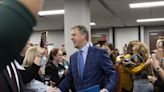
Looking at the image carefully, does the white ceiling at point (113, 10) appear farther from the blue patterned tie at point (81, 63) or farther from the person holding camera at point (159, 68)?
the blue patterned tie at point (81, 63)

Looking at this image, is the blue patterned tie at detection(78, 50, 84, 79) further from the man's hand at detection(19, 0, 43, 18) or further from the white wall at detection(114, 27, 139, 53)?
the white wall at detection(114, 27, 139, 53)

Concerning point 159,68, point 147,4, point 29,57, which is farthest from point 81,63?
point 147,4

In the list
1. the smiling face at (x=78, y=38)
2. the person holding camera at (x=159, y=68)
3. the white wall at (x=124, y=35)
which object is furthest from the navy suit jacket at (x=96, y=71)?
the white wall at (x=124, y=35)

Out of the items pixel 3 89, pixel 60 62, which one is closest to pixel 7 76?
pixel 3 89

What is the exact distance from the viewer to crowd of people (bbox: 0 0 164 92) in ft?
1.48

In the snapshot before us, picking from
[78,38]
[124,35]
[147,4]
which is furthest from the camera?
[124,35]

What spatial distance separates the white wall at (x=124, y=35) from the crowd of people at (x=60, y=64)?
8.69m

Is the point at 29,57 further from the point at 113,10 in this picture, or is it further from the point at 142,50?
the point at 113,10

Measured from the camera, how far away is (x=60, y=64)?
5.16 meters

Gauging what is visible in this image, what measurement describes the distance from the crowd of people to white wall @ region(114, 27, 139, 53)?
8.69 m

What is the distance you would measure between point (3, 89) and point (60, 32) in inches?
557

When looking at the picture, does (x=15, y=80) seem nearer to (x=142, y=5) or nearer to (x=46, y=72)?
(x=46, y=72)

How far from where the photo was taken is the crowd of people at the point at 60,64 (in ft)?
1.48

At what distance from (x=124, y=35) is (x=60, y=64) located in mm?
9873
